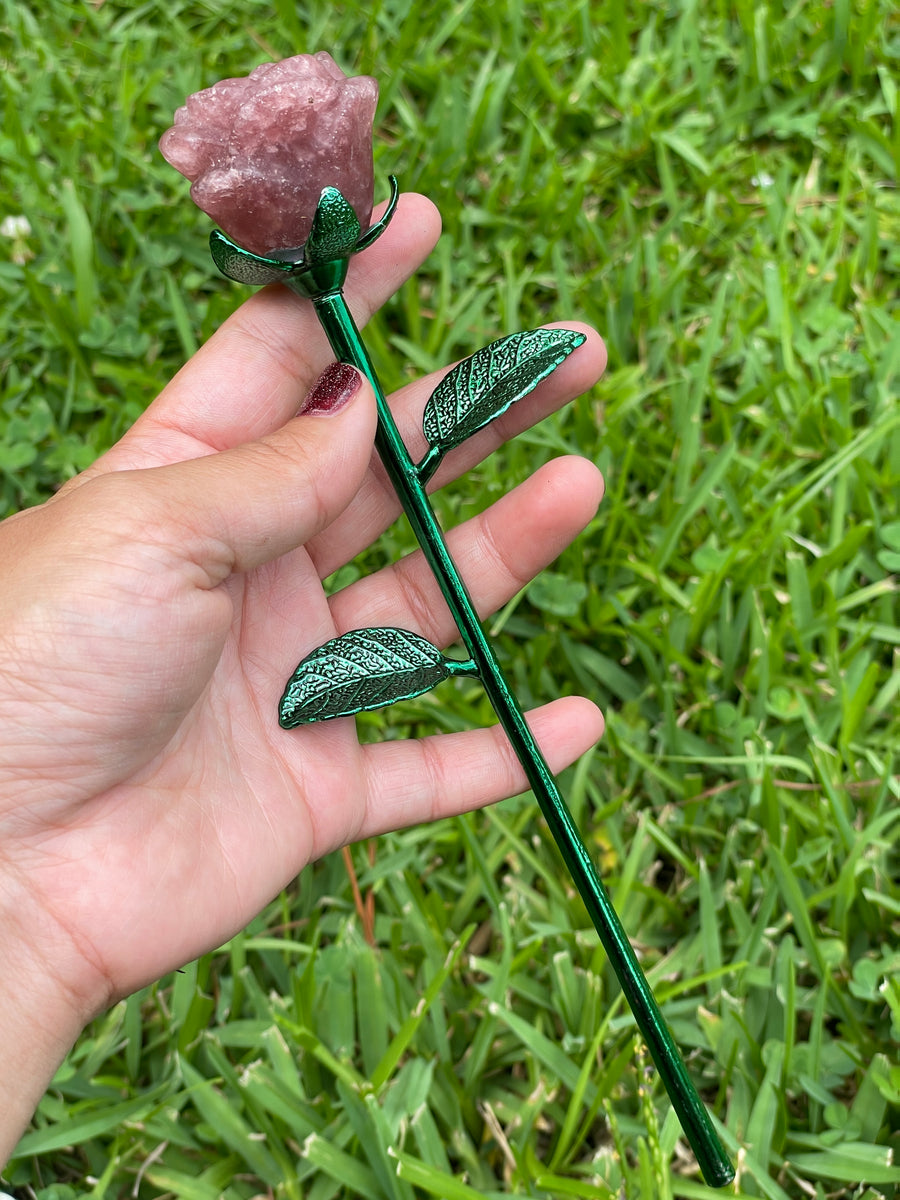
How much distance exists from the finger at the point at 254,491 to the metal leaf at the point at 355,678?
0.19 m

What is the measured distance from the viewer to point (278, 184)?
1.53m

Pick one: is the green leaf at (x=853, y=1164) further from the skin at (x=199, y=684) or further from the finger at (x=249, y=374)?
the finger at (x=249, y=374)

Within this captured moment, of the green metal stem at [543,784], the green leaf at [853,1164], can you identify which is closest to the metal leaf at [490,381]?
the green metal stem at [543,784]

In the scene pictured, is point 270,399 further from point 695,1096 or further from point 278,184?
point 695,1096

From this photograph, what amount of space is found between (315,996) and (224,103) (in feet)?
4.84

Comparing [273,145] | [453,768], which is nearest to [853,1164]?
[453,768]

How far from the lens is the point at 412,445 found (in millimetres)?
1968

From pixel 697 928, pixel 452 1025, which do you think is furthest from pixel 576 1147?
pixel 697 928

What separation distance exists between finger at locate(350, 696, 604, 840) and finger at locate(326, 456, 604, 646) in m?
0.25

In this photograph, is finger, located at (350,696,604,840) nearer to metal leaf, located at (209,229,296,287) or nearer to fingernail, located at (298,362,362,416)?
fingernail, located at (298,362,362,416)

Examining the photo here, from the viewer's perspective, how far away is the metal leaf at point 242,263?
156cm

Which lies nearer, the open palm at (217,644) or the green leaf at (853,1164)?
the open palm at (217,644)

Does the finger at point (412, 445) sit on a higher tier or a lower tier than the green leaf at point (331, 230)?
lower

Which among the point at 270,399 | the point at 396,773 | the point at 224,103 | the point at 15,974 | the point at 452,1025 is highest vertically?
the point at 224,103
